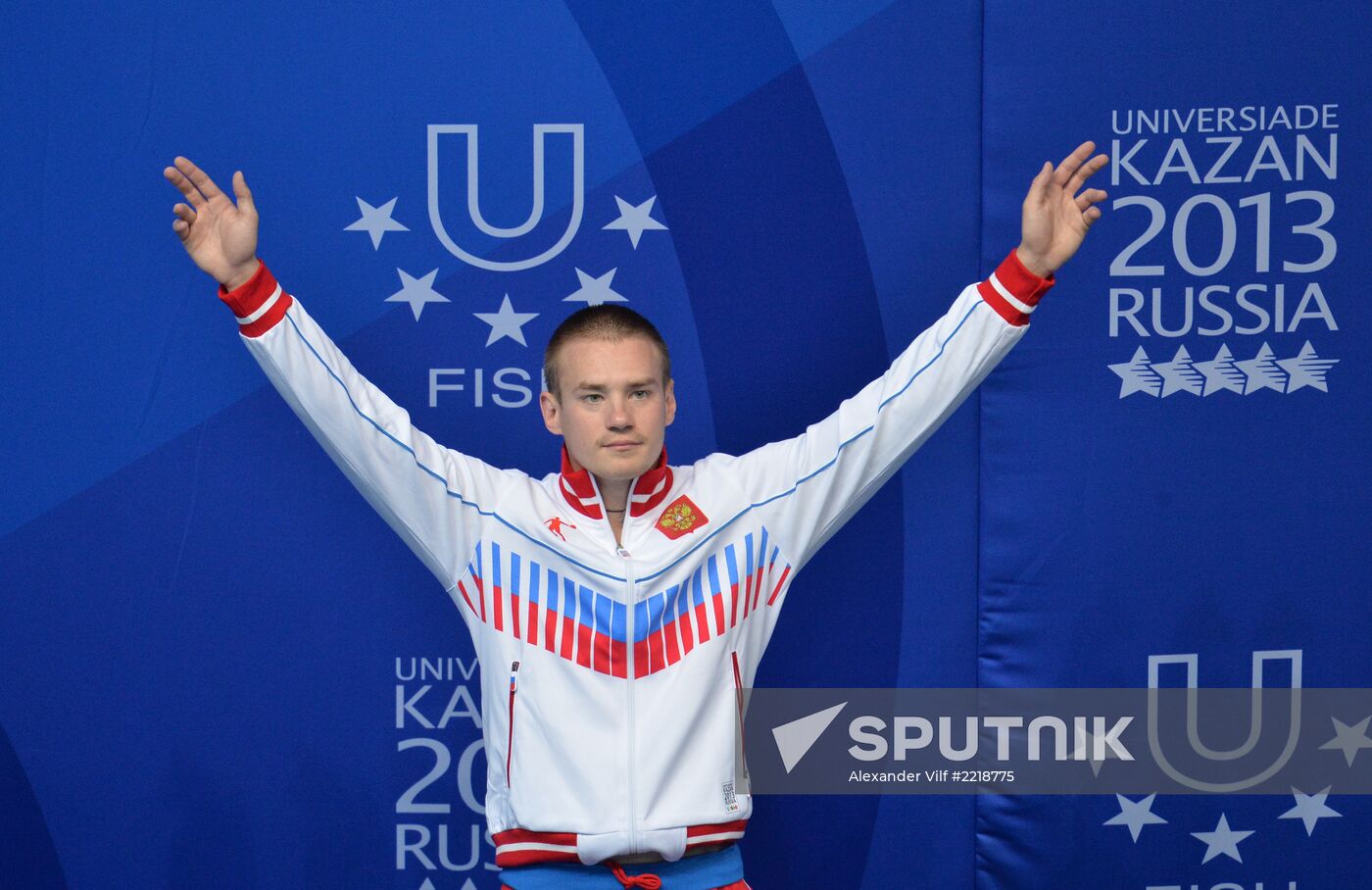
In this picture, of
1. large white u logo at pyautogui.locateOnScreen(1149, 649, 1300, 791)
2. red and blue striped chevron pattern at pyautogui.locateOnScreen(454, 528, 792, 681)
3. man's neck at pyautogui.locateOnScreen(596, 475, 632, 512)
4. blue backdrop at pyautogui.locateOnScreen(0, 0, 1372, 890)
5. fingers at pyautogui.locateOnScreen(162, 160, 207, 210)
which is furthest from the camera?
large white u logo at pyautogui.locateOnScreen(1149, 649, 1300, 791)

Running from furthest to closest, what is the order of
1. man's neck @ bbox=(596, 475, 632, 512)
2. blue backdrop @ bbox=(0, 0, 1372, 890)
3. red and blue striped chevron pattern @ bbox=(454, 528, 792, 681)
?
blue backdrop @ bbox=(0, 0, 1372, 890), man's neck @ bbox=(596, 475, 632, 512), red and blue striped chevron pattern @ bbox=(454, 528, 792, 681)

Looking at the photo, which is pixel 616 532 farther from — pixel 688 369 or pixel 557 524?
pixel 688 369

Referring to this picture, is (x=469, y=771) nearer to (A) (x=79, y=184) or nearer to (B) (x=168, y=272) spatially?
(B) (x=168, y=272)

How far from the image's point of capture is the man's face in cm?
220

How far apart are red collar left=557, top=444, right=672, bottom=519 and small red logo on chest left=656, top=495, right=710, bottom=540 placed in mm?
25

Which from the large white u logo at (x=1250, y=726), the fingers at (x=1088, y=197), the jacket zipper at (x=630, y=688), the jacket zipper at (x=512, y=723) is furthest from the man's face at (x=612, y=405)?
the large white u logo at (x=1250, y=726)

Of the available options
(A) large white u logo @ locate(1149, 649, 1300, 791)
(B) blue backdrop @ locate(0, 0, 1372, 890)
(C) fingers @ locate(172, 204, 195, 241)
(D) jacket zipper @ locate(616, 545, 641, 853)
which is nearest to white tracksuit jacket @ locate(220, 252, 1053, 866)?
(D) jacket zipper @ locate(616, 545, 641, 853)

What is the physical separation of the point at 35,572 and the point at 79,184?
77cm

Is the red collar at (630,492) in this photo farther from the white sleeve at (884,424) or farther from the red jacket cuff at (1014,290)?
the red jacket cuff at (1014,290)

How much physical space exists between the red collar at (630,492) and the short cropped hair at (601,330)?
138mm

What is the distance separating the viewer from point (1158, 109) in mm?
2857

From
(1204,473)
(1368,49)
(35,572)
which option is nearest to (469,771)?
(35,572)

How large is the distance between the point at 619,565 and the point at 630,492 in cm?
13

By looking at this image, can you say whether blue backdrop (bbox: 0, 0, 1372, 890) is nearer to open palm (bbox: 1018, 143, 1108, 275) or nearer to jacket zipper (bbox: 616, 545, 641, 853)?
open palm (bbox: 1018, 143, 1108, 275)
